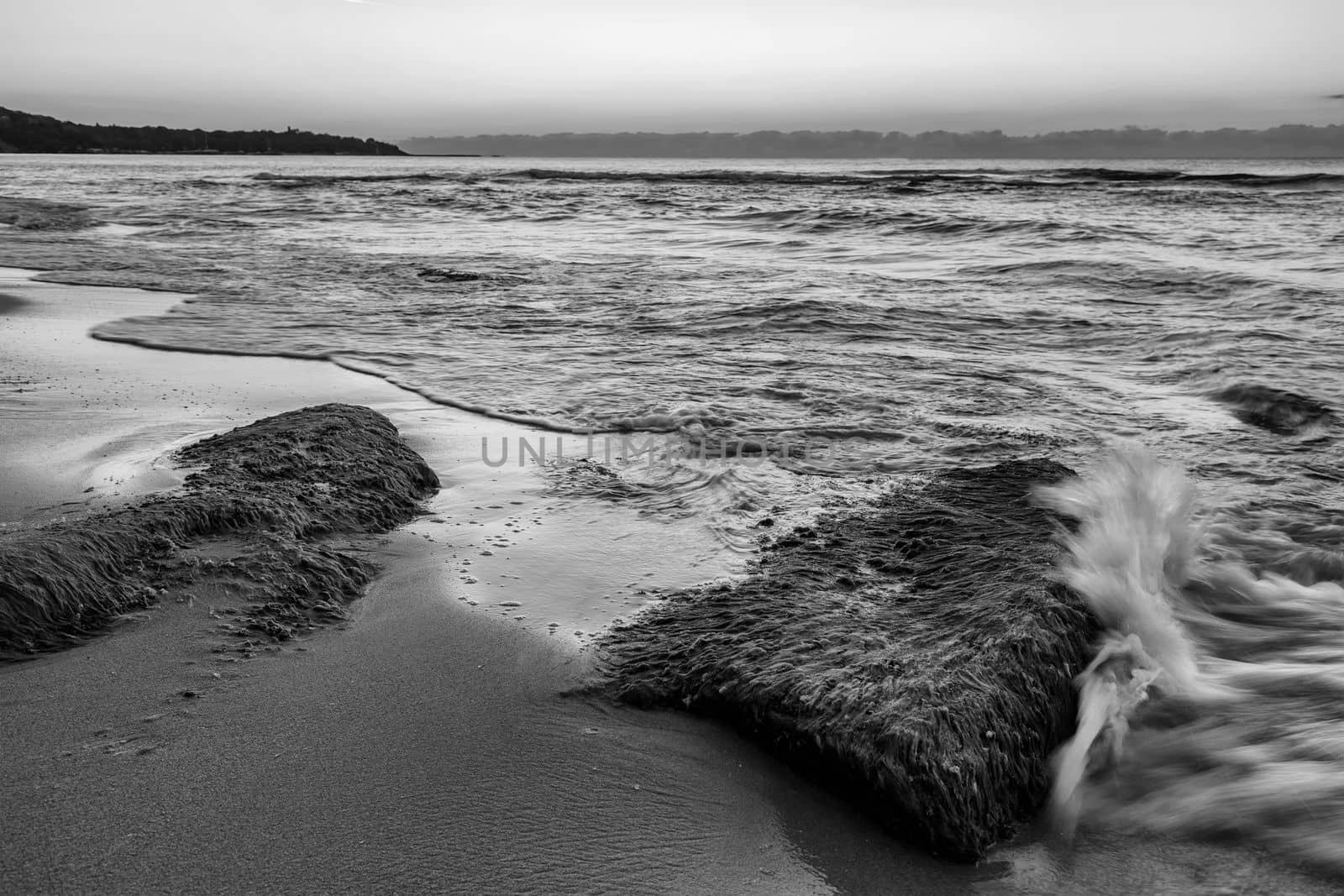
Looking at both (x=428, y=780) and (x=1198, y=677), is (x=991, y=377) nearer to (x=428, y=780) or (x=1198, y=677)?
(x=1198, y=677)

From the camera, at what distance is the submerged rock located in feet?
8.03

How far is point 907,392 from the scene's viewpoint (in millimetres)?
5816

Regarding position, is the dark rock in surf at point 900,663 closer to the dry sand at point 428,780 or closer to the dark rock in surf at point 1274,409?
the dry sand at point 428,780

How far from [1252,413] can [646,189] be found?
99.7ft

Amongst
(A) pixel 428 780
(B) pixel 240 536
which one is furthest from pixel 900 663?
(B) pixel 240 536

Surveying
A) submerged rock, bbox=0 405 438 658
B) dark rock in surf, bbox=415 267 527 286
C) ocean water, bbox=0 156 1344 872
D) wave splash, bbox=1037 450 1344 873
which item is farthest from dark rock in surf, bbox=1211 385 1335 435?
dark rock in surf, bbox=415 267 527 286

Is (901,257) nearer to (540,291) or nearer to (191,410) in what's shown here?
(540,291)

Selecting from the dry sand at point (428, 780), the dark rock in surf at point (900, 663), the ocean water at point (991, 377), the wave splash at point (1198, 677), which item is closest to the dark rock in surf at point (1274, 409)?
the ocean water at point (991, 377)

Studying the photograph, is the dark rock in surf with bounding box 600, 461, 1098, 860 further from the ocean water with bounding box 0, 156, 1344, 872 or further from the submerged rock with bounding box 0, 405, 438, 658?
the submerged rock with bounding box 0, 405, 438, 658

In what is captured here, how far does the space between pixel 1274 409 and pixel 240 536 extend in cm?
570

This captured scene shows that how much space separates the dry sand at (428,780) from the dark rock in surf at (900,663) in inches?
3.3

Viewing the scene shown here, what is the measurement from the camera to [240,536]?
2.88m

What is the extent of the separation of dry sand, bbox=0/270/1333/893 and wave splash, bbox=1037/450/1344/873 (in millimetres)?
153

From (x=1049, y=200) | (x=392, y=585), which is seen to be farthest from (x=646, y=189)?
(x=392, y=585)
